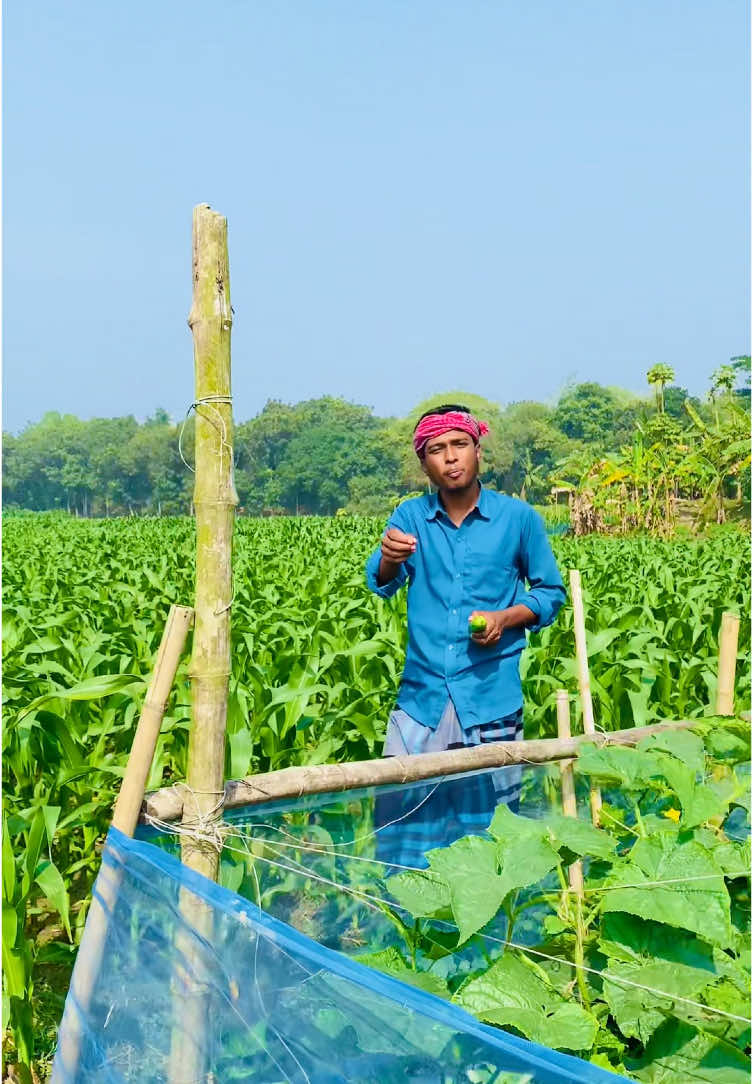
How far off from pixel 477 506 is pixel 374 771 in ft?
3.23

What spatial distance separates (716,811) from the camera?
191 centimetres

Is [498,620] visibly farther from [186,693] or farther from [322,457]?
[322,457]

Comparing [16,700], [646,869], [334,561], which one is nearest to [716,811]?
[646,869]

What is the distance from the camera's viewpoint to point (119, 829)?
74.8 inches

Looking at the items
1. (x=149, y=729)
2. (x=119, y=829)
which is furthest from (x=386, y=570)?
(x=119, y=829)

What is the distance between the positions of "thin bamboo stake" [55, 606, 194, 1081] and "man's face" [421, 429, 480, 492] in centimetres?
109

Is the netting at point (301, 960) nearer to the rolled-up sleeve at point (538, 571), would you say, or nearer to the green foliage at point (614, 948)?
the green foliage at point (614, 948)

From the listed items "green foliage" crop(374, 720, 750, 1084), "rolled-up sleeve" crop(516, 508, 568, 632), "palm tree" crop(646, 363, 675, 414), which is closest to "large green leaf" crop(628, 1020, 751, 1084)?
"green foliage" crop(374, 720, 750, 1084)

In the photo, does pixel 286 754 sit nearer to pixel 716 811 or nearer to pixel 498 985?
pixel 716 811

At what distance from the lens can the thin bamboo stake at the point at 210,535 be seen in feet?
6.30

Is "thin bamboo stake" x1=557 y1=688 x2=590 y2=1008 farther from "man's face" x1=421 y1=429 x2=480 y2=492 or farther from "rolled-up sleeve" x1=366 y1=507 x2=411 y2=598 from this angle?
"man's face" x1=421 y1=429 x2=480 y2=492

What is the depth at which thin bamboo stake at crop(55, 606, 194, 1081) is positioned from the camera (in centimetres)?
187

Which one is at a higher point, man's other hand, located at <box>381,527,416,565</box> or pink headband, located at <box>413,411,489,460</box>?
pink headband, located at <box>413,411,489,460</box>

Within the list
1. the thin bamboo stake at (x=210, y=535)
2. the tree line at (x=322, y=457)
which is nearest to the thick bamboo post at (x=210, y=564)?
the thin bamboo stake at (x=210, y=535)
